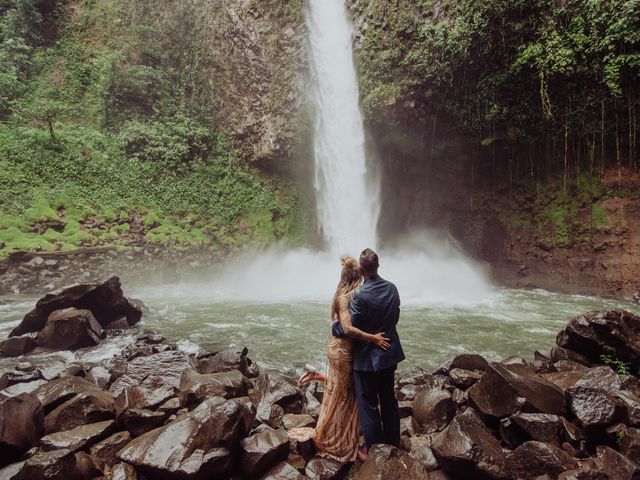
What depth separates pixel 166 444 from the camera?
137 inches

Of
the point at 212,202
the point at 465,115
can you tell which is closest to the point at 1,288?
the point at 212,202

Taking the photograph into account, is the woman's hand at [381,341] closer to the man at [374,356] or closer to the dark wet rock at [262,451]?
the man at [374,356]

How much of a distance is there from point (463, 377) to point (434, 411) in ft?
4.28

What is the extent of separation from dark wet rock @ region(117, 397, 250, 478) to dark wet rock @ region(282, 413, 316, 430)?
0.79m

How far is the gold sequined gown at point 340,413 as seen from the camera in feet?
12.4

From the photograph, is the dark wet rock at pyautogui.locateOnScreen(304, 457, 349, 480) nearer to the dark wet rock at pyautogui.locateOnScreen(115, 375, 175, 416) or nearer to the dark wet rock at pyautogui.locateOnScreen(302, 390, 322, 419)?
the dark wet rock at pyautogui.locateOnScreen(302, 390, 322, 419)

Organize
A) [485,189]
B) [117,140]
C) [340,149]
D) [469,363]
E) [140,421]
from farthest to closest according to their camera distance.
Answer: [117,140] → [340,149] → [485,189] → [469,363] → [140,421]

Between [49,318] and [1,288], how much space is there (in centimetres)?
676

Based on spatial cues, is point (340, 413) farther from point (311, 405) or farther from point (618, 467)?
point (618, 467)

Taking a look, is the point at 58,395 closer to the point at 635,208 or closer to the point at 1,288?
the point at 1,288

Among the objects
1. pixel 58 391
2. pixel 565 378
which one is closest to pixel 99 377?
pixel 58 391

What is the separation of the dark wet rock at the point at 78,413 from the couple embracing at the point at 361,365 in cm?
256

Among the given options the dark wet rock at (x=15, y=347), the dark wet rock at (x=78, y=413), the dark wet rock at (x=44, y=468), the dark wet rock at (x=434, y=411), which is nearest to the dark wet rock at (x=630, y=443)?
the dark wet rock at (x=434, y=411)

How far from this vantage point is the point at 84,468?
349 cm
